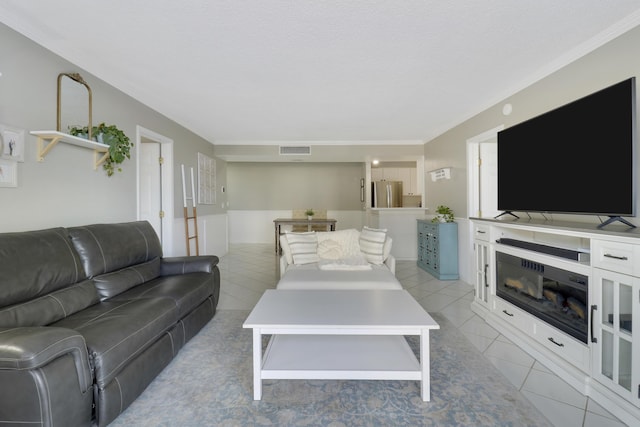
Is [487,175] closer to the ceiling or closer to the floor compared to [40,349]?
closer to the ceiling

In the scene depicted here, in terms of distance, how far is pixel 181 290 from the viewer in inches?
90.2

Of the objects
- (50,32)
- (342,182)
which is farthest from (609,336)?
(342,182)

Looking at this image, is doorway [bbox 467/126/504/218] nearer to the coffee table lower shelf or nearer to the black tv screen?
the black tv screen

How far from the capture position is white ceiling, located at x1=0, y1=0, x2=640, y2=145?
1.84 metres

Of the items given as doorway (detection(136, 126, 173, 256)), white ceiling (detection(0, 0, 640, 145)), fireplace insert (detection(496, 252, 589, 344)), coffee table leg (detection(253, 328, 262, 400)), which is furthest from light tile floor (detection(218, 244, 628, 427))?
white ceiling (detection(0, 0, 640, 145))

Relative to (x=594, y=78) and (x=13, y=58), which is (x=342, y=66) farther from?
(x=13, y=58)

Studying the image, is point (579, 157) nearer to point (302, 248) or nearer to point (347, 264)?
point (347, 264)

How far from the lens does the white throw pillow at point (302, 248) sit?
11.2 feet

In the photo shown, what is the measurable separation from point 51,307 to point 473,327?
128 inches

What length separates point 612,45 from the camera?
2.07 meters

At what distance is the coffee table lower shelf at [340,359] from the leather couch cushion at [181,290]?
0.80 m

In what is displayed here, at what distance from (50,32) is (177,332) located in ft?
8.00

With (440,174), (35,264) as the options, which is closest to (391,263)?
(440,174)

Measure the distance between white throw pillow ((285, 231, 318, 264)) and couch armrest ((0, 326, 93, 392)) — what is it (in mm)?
2254
